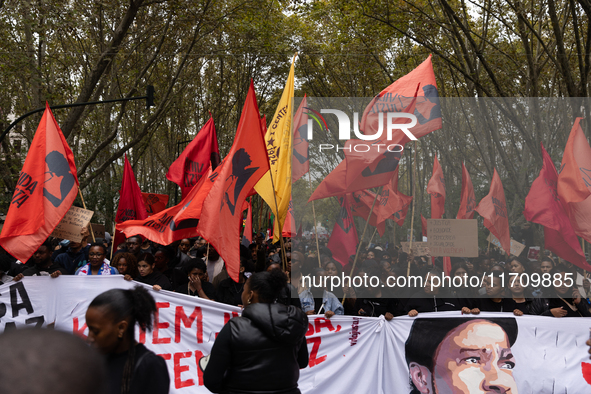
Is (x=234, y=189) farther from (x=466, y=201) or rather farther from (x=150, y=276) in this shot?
(x=466, y=201)

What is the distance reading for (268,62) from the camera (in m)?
20.5

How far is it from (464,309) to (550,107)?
12009 mm

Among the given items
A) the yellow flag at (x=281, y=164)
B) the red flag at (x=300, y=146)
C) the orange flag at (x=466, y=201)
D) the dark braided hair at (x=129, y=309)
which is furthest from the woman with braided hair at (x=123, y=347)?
the orange flag at (x=466, y=201)

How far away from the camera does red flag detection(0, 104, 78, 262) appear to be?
5.80 m

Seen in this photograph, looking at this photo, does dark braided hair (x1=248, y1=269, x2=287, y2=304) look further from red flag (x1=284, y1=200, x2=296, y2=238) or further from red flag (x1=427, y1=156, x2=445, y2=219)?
red flag (x1=427, y1=156, x2=445, y2=219)

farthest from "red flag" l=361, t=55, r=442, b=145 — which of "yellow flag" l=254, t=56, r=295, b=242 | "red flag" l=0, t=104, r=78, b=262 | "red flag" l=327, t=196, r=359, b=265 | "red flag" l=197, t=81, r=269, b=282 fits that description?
"red flag" l=0, t=104, r=78, b=262

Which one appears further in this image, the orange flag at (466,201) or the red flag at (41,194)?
the orange flag at (466,201)

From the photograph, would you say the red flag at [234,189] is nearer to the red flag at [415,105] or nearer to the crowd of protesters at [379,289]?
the crowd of protesters at [379,289]

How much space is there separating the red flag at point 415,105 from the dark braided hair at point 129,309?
4413mm

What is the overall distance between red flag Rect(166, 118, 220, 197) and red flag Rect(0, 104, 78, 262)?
278 cm

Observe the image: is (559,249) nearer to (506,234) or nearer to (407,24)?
(506,234)

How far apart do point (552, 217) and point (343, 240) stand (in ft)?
9.37

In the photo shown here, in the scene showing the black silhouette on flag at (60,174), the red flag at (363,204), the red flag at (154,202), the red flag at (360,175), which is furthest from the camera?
the red flag at (154,202)

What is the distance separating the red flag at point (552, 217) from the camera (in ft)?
23.2
